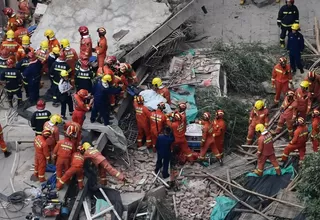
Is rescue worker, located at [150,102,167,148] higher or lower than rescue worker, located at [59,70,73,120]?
lower

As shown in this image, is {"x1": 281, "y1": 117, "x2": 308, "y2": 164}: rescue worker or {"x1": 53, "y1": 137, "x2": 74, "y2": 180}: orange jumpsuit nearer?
{"x1": 53, "y1": 137, "x2": 74, "y2": 180}: orange jumpsuit

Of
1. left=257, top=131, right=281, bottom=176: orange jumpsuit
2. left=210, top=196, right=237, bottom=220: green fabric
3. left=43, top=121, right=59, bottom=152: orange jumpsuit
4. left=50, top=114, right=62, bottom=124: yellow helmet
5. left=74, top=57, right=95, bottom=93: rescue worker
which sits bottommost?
left=210, top=196, right=237, bottom=220: green fabric

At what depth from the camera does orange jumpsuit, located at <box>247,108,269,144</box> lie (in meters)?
21.6

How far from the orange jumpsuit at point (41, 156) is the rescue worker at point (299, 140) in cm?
587

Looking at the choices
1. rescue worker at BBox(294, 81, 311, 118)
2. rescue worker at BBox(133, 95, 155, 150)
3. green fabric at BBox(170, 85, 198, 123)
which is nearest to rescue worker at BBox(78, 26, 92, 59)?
rescue worker at BBox(133, 95, 155, 150)

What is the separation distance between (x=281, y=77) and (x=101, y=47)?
4.87m

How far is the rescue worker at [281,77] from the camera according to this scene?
2294 cm

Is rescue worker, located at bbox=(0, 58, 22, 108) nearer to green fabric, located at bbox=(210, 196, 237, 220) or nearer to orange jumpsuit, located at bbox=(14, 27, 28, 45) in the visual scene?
orange jumpsuit, located at bbox=(14, 27, 28, 45)

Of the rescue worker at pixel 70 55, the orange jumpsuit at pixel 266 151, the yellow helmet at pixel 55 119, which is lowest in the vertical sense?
the orange jumpsuit at pixel 266 151

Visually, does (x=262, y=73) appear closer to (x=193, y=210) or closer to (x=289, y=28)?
(x=289, y=28)

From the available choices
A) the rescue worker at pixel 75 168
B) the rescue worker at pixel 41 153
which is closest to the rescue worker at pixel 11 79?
the rescue worker at pixel 41 153

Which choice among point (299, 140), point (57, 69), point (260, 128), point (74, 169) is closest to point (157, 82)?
point (57, 69)

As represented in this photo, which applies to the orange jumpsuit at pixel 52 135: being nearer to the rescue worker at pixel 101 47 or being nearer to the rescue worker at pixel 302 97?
the rescue worker at pixel 101 47

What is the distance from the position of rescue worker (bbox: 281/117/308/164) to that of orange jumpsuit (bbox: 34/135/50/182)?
587 centimetres
